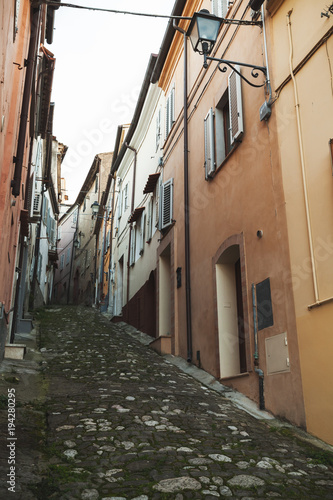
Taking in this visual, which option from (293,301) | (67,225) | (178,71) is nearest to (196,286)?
(293,301)

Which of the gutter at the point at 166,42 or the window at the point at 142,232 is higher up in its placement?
the gutter at the point at 166,42

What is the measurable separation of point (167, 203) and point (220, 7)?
4599 millimetres

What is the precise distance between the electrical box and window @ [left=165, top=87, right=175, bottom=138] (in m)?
8.22

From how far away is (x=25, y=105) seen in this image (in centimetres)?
881

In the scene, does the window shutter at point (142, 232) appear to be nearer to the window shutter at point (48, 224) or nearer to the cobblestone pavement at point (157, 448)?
the cobblestone pavement at point (157, 448)

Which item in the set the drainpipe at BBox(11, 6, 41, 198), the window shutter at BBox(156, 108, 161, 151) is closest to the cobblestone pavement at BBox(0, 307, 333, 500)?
the drainpipe at BBox(11, 6, 41, 198)

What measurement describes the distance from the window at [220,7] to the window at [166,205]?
4.05 metres

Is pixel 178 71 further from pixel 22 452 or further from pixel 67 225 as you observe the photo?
pixel 67 225

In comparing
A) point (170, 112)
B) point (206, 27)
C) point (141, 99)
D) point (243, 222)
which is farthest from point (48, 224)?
point (206, 27)

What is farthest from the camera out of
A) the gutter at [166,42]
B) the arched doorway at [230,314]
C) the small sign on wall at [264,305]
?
the gutter at [166,42]

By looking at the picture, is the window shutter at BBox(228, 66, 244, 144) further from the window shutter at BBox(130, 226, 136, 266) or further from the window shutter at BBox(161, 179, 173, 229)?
the window shutter at BBox(130, 226, 136, 266)

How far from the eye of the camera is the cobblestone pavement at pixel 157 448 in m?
3.48

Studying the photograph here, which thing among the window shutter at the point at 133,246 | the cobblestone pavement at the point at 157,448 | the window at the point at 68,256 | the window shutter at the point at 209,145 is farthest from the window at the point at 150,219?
the window at the point at 68,256

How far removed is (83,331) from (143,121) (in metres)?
8.49
